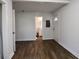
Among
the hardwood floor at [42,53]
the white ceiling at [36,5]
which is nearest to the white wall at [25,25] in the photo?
the white ceiling at [36,5]

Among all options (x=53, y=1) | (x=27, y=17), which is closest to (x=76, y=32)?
(x=53, y=1)

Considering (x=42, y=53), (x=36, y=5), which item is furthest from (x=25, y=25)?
(x=42, y=53)

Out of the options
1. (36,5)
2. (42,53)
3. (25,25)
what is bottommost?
(42,53)

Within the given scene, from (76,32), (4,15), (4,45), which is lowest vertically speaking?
(4,45)

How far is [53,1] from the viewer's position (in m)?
4.17

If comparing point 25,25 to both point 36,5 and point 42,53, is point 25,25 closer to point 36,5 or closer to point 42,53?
point 36,5

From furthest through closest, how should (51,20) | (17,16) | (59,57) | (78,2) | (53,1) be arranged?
(51,20), (17,16), (53,1), (59,57), (78,2)

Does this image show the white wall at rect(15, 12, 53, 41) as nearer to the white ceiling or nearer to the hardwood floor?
the white ceiling

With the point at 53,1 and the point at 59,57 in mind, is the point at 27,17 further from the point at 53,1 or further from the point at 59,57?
the point at 59,57

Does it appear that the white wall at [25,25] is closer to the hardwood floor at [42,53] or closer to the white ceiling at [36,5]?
the white ceiling at [36,5]

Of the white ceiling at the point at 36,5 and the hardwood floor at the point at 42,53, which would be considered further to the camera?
the white ceiling at the point at 36,5

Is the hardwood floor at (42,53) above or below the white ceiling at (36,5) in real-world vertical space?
below

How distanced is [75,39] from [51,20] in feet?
14.6

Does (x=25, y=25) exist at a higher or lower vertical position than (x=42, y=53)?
higher
